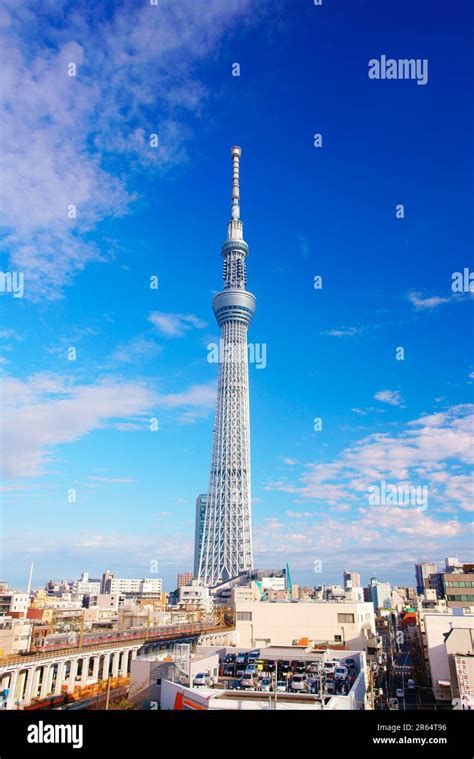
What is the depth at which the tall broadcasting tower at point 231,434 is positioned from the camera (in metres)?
98.6

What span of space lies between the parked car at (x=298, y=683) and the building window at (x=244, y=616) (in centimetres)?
2498

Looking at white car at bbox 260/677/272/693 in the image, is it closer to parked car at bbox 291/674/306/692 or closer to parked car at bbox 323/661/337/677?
parked car at bbox 291/674/306/692

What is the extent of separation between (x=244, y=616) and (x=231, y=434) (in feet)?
197

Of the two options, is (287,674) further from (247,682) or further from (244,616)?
(244,616)

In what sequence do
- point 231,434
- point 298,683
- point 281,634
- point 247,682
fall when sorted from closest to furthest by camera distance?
point 298,683
point 247,682
point 281,634
point 231,434

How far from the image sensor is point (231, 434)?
10381 cm

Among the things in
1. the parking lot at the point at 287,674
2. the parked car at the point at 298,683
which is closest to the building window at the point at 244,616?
the parking lot at the point at 287,674

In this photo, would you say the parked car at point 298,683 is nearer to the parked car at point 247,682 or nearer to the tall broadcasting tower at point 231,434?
the parked car at point 247,682

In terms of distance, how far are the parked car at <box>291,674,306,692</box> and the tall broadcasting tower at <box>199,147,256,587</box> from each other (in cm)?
7994

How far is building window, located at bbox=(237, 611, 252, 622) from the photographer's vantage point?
4439 cm

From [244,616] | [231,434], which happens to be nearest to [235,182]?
[231,434]

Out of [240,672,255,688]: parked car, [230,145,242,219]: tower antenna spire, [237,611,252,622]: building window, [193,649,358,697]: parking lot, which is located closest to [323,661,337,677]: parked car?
[193,649,358,697]: parking lot
